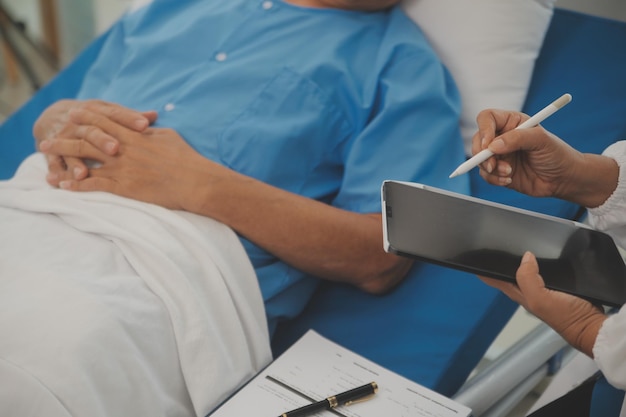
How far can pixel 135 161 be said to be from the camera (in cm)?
117

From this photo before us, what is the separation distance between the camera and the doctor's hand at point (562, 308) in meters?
0.81

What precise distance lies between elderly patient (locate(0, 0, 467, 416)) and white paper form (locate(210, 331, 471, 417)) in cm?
8

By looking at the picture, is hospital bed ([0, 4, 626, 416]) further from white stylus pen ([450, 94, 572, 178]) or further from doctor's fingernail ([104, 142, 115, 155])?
doctor's fingernail ([104, 142, 115, 155])

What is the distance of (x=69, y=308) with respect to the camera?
0.92 meters

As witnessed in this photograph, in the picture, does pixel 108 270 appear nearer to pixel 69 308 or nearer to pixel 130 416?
pixel 69 308

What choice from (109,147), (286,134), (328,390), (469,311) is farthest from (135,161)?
(469,311)

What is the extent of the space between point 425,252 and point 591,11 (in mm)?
760

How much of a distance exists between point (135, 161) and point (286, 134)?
0.26 m

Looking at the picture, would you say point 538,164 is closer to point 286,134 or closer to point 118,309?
point 286,134

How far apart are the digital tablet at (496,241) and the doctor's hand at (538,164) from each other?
0.04 m

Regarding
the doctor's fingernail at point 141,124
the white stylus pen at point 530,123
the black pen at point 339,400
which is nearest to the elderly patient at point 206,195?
the doctor's fingernail at point 141,124

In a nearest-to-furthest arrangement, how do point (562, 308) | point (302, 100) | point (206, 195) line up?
point (562, 308), point (206, 195), point (302, 100)

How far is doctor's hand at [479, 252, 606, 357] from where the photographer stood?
81 cm

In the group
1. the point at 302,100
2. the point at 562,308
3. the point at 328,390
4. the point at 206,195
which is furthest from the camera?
the point at 302,100
